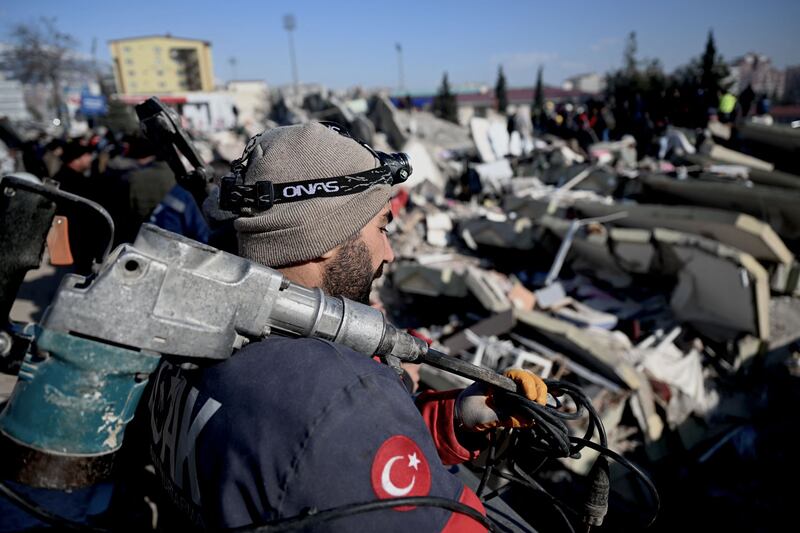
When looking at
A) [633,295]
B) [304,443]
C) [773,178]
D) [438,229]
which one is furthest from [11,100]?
[304,443]

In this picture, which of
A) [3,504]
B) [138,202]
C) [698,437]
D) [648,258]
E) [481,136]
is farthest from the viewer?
[481,136]

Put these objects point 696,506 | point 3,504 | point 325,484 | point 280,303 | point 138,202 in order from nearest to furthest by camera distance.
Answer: point 325,484 → point 280,303 → point 3,504 → point 696,506 → point 138,202

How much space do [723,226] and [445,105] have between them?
2415cm

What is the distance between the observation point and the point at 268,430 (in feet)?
3.23

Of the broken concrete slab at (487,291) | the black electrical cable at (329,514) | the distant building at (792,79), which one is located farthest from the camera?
the distant building at (792,79)

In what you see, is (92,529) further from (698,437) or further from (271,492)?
(698,437)

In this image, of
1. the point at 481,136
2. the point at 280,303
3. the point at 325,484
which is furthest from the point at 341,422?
the point at 481,136

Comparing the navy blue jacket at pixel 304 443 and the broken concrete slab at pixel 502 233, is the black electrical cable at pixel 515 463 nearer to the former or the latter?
the navy blue jacket at pixel 304 443

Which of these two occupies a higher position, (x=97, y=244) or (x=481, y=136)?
(x=97, y=244)

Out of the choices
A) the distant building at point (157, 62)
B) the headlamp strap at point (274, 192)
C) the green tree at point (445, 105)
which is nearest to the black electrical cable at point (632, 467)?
the headlamp strap at point (274, 192)

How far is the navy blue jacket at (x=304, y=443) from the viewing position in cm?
95

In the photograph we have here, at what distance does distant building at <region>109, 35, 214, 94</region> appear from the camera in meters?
41.4

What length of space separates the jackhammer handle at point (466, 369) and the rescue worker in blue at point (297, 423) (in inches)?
3.6

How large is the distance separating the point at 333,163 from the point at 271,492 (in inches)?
35.0
